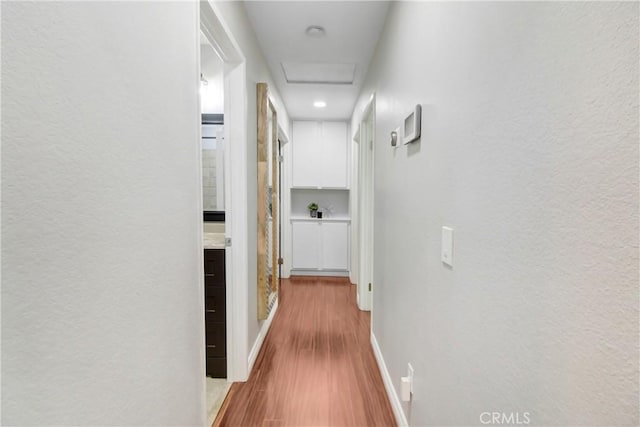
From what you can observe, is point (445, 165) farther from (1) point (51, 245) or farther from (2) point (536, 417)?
(1) point (51, 245)

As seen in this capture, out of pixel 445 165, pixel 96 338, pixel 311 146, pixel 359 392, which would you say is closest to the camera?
pixel 96 338

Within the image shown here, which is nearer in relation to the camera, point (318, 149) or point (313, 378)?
point (313, 378)

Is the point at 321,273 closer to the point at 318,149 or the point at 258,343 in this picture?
the point at 318,149

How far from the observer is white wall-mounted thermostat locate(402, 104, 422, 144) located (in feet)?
4.37

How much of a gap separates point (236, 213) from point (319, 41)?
151 centimetres

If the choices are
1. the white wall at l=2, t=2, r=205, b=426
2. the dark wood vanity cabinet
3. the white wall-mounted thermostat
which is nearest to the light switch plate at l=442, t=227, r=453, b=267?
the white wall-mounted thermostat

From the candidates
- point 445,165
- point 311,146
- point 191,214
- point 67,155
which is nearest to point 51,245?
point 67,155

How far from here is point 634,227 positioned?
1.39 ft

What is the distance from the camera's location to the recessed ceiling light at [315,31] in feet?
7.29

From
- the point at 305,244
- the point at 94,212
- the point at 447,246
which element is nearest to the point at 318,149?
the point at 305,244

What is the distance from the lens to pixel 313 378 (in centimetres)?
208

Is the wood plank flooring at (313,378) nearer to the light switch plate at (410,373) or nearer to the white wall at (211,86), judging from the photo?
the light switch plate at (410,373)

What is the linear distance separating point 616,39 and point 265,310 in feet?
7.85

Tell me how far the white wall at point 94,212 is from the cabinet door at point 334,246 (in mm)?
3616
